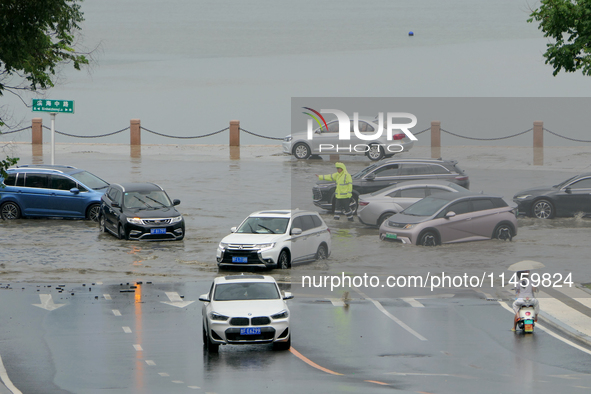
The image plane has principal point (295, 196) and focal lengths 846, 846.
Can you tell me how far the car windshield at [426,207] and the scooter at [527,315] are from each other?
8685 mm

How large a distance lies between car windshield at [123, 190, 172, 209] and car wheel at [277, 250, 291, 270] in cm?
A: 618

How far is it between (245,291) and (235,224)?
40.7 feet

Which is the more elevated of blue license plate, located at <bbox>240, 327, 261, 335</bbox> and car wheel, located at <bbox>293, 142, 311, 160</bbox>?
car wheel, located at <bbox>293, 142, 311, 160</bbox>

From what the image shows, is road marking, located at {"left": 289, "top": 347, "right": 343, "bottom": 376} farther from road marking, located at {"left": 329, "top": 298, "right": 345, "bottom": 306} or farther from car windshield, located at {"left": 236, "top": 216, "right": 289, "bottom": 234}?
car windshield, located at {"left": 236, "top": 216, "right": 289, "bottom": 234}

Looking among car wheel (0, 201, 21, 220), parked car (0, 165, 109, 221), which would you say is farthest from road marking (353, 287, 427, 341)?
car wheel (0, 201, 21, 220)

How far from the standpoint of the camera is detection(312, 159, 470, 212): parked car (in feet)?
96.0

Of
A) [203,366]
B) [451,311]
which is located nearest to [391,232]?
[451,311]

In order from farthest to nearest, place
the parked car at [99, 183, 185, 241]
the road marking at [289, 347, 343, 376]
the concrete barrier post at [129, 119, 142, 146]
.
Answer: the concrete barrier post at [129, 119, 142, 146], the parked car at [99, 183, 185, 241], the road marking at [289, 347, 343, 376]

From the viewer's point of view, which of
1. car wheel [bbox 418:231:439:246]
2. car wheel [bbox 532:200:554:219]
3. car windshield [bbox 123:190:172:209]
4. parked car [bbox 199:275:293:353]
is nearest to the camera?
parked car [bbox 199:275:293:353]

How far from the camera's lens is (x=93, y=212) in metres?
28.6

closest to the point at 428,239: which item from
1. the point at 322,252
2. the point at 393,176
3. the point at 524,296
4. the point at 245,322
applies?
the point at 322,252

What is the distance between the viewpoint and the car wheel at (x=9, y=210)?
28.6 meters

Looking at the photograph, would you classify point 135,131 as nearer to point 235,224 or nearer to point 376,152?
point 376,152

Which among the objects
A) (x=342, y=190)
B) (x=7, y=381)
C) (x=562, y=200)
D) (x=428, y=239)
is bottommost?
(x=7, y=381)
